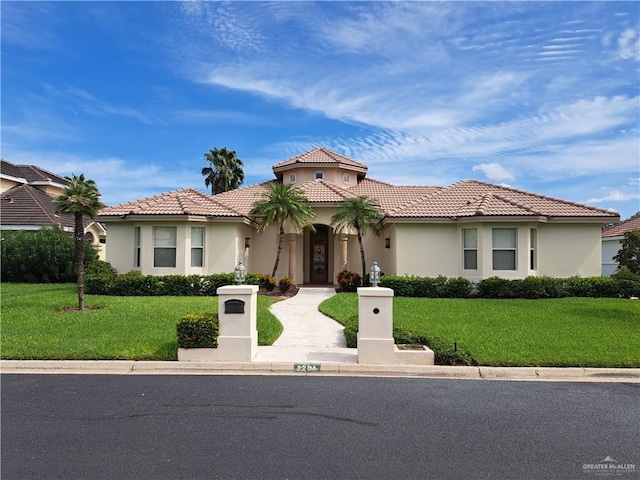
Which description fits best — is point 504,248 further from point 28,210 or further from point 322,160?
point 28,210

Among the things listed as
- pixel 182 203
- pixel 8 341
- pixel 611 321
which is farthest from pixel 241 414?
pixel 182 203

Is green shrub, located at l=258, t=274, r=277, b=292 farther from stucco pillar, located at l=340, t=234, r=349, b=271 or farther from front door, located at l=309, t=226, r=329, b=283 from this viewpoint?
front door, located at l=309, t=226, r=329, b=283

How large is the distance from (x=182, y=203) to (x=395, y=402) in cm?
1565

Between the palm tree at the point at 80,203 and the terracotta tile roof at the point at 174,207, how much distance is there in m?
5.43

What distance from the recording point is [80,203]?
42.1ft

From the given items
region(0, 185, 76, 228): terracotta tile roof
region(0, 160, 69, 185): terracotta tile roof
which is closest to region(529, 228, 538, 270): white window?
region(0, 185, 76, 228): terracotta tile roof

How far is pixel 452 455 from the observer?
4691 mm

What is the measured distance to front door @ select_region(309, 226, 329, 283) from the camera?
23.8 meters

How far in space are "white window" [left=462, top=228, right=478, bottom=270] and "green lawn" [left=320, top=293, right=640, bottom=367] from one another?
2.48 m

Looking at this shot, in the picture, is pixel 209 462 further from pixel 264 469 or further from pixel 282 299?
pixel 282 299

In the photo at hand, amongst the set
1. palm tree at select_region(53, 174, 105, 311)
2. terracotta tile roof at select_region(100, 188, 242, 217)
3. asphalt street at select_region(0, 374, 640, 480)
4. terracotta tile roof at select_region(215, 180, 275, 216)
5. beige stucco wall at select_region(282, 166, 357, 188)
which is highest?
beige stucco wall at select_region(282, 166, 357, 188)

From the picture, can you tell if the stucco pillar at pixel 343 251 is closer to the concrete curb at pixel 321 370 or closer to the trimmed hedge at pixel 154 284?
the trimmed hedge at pixel 154 284

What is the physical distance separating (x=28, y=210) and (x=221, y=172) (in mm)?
18969

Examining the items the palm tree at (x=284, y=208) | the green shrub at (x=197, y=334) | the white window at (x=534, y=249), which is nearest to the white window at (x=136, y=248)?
the palm tree at (x=284, y=208)
